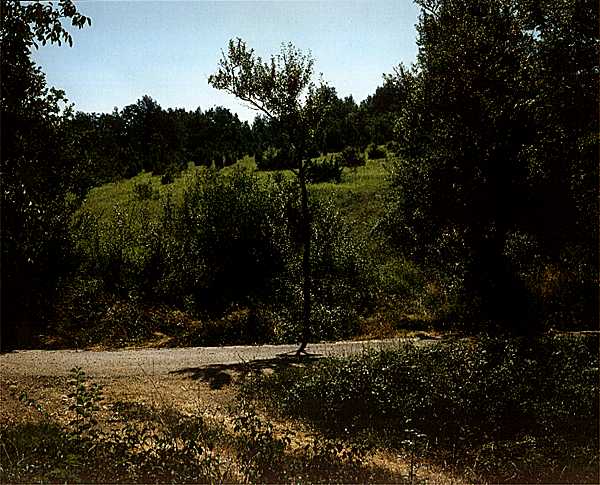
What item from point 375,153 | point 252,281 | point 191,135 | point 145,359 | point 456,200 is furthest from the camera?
point 191,135

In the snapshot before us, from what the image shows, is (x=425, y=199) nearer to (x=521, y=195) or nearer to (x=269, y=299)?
(x=521, y=195)

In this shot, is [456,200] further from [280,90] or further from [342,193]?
[342,193]

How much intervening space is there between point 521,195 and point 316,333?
548 cm

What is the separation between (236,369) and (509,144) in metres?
7.35

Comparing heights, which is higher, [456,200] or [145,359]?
[456,200]

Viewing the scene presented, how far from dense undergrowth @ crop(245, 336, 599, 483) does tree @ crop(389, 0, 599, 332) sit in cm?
402

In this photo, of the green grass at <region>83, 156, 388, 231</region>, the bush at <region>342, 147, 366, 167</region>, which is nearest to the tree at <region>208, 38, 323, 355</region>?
the green grass at <region>83, 156, 388, 231</region>

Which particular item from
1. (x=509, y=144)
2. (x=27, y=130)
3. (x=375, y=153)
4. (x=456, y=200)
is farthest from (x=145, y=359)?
(x=375, y=153)

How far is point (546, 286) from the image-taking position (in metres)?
15.8

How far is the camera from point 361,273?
17.6 meters

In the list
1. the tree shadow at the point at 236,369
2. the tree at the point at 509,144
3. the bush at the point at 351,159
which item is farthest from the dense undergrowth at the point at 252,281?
the bush at the point at 351,159

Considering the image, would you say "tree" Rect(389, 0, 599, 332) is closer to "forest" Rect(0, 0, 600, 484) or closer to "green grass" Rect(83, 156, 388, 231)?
"forest" Rect(0, 0, 600, 484)

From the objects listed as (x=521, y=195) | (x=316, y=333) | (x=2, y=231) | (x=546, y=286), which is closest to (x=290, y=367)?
(x=316, y=333)

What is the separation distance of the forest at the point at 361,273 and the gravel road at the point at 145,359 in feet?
2.48
